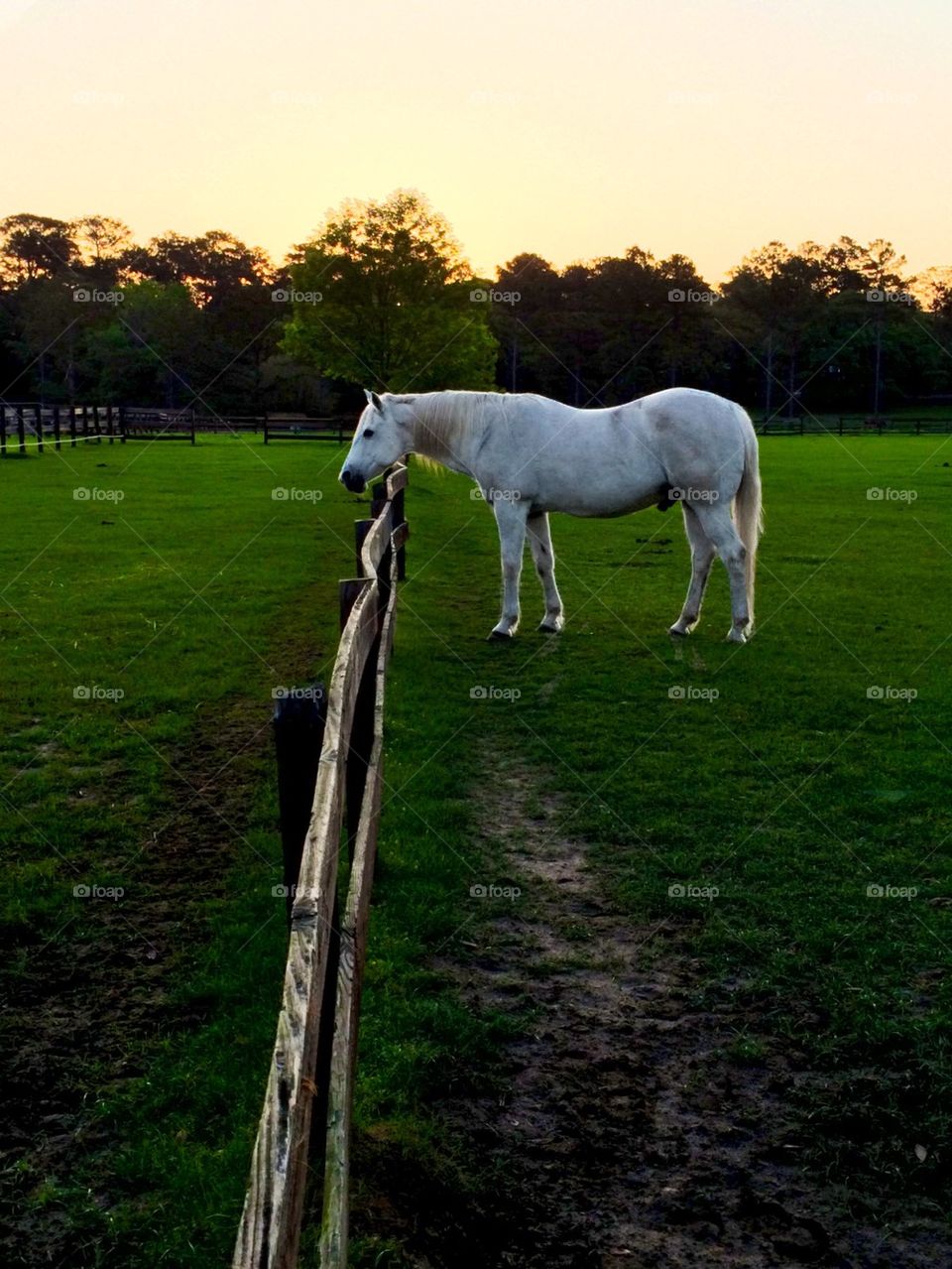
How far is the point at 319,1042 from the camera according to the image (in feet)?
8.16

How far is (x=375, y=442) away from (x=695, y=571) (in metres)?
3.13

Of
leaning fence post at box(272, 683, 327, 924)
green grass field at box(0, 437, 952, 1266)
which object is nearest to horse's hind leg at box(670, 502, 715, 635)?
green grass field at box(0, 437, 952, 1266)

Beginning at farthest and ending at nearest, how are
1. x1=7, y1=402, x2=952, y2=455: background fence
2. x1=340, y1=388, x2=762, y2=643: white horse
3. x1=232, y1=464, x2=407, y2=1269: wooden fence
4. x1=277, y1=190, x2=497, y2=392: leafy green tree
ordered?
1. x1=7, y1=402, x2=952, y2=455: background fence
2. x1=277, y1=190, x2=497, y2=392: leafy green tree
3. x1=340, y1=388, x2=762, y2=643: white horse
4. x1=232, y1=464, x2=407, y2=1269: wooden fence

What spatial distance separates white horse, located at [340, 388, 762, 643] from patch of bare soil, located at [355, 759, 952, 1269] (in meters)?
5.62

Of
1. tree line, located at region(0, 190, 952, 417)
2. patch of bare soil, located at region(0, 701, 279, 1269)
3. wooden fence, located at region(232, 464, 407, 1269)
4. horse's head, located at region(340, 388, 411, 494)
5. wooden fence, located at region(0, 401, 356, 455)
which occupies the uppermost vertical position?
tree line, located at region(0, 190, 952, 417)

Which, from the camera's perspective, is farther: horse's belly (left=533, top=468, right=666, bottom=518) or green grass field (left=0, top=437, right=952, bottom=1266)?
horse's belly (left=533, top=468, right=666, bottom=518)

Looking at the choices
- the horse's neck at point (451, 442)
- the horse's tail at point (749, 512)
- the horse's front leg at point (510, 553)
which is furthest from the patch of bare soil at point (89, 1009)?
the horse's tail at point (749, 512)

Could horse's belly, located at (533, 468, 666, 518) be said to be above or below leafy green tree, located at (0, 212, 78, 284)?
below

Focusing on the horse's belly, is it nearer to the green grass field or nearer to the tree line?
the green grass field

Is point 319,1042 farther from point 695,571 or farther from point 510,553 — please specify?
point 695,571

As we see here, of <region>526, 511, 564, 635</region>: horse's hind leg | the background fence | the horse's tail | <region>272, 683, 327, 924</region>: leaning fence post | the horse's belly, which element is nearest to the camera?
<region>272, 683, 327, 924</region>: leaning fence post

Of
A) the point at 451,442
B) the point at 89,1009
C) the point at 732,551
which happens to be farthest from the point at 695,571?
the point at 89,1009

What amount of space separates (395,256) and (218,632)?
2603 cm

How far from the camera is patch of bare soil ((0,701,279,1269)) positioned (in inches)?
110
